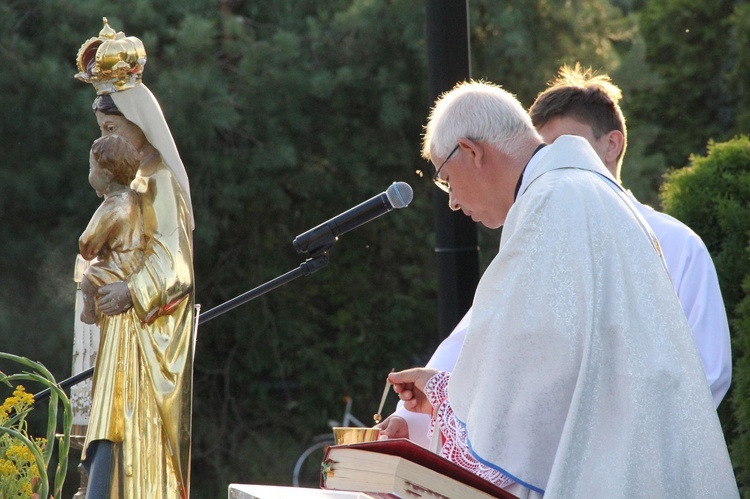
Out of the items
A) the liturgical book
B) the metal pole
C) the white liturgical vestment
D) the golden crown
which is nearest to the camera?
the liturgical book

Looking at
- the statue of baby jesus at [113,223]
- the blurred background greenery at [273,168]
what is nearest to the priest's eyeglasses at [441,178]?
the statue of baby jesus at [113,223]

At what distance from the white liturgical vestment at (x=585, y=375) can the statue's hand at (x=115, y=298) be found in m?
0.96

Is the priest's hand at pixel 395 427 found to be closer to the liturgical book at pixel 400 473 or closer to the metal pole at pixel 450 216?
the metal pole at pixel 450 216

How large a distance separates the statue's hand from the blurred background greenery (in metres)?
5.59

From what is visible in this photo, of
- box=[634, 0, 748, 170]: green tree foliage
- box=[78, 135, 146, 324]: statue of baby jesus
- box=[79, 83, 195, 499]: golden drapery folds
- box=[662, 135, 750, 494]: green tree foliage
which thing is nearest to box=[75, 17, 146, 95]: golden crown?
box=[79, 83, 195, 499]: golden drapery folds

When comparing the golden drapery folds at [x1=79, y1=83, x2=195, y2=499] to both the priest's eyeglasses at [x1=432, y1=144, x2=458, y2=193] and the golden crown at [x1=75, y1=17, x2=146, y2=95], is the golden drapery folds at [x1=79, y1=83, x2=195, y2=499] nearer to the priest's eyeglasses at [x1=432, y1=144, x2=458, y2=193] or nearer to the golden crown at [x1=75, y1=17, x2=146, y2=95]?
the golden crown at [x1=75, y1=17, x2=146, y2=95]

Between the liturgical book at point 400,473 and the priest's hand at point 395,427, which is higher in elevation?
the priest's hand at point 395,427

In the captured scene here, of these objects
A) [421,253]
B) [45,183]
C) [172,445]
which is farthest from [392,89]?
[172,445]

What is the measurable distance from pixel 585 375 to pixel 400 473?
1.50 ft

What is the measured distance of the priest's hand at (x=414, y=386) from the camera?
2664 millimetres

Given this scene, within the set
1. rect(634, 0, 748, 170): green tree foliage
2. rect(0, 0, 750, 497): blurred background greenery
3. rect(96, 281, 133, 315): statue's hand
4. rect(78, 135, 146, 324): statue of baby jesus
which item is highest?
rect(634, 0, 748, 170): green tree foliage

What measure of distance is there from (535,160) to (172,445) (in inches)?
45.5

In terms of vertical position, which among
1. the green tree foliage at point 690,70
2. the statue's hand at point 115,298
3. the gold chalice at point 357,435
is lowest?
the gold chalice at point 357,435

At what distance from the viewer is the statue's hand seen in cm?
274
